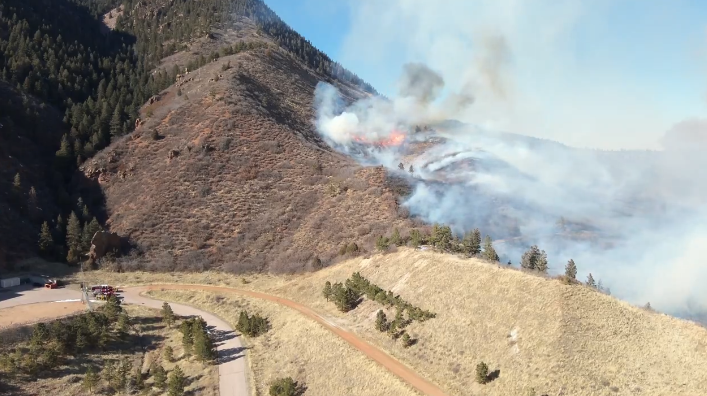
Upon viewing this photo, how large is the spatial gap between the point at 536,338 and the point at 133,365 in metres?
30.9

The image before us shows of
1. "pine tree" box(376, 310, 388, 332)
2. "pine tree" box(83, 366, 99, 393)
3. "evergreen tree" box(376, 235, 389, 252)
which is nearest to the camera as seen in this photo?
"pine tree" box(83, 366, 99, 393)

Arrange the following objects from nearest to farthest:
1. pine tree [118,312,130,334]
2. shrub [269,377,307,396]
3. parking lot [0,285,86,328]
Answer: shrub [269,377,307,396]
pine tree [118,312,130,334]
parking lot [0,285,86,328]

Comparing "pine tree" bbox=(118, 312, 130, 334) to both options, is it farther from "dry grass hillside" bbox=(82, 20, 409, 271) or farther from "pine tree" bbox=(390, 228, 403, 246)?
"pine tree" bbox=(390, 228, 403, 246)

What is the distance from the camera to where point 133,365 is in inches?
1481

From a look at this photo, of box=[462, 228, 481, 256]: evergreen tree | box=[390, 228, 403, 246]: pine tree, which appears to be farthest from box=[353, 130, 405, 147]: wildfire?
box=[462, 228, 481, 256]: evergreen tree

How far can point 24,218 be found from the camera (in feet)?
211

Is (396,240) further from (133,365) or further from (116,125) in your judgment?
(116,125)

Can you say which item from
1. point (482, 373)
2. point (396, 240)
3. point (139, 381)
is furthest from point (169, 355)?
point (482, 373)

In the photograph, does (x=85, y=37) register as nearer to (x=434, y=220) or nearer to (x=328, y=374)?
(x=434, y=220)

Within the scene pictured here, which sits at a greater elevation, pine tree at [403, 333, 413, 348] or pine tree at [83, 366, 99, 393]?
pine tree at [403, 333, 413, 348]

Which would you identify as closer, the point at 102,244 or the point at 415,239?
the point at 415,239

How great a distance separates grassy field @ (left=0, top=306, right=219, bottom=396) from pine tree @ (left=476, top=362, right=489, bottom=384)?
715 inches

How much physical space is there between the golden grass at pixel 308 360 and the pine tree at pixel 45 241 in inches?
1205

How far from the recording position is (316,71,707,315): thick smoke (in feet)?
189
